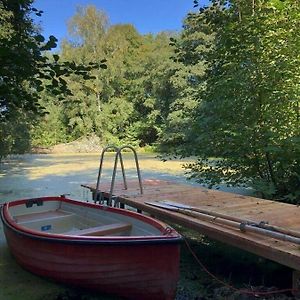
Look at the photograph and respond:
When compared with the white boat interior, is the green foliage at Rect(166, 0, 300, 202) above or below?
above

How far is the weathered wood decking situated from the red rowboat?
332 mm

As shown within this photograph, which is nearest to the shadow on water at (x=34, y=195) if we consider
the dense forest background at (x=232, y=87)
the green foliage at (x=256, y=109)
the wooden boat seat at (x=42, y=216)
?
the wooden boat seat at (x=42, y=216)

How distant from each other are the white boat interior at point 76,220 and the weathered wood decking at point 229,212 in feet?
1.10

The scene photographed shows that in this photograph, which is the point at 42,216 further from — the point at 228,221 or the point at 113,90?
the point at 113,90

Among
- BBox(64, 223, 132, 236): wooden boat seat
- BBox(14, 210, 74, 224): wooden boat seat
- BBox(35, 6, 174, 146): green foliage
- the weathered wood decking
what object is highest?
BBox(35, 6, 174, 146): green foliage

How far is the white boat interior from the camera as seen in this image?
2754 millimetres

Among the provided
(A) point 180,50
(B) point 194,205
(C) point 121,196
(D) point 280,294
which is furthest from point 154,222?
(A) point 180,50

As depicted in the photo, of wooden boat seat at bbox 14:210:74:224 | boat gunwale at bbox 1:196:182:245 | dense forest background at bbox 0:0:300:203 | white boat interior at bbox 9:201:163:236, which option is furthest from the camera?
wooden boat seat at bbox 14:210:74:224

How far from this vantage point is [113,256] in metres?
2.26

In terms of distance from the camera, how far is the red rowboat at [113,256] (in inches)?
86.9

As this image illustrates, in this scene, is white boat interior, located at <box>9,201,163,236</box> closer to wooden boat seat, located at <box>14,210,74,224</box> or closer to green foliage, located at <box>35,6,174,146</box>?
wooden boat seat, located at <box>14,210,74,224</box>

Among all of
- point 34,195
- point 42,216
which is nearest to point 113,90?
point 34,195

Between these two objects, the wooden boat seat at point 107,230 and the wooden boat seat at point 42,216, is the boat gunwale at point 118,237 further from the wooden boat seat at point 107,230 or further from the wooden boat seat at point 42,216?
the wooden boat seat at point 42,216

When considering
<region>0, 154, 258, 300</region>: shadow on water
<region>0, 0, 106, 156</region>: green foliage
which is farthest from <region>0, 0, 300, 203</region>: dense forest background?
<region>0, 154, 258, 300</region>: shadow on water
